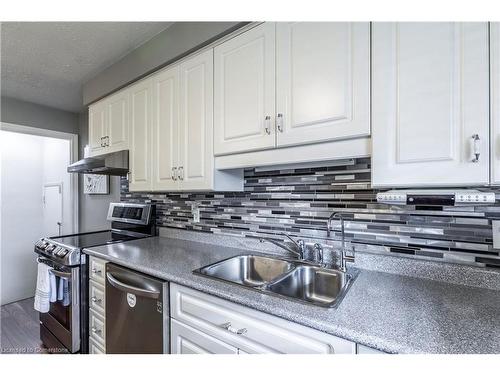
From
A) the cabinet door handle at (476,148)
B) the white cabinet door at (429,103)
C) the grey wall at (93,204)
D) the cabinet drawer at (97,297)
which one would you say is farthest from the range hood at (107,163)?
the cabinet door handle at (476,148)

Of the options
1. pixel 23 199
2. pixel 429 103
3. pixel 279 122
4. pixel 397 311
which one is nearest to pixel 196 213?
pixel 279 122

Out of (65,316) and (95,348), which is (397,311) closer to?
(95,348)

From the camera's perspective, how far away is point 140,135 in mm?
2031

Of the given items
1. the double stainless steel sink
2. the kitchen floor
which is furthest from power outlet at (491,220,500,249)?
the kitchen floor

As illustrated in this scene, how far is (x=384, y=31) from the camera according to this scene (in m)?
1.00

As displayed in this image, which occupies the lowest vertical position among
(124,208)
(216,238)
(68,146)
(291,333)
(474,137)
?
(291,333)

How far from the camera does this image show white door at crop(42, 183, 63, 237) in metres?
3.36

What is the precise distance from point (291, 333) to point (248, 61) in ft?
4.29

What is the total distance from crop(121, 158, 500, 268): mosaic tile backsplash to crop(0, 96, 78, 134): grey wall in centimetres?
241

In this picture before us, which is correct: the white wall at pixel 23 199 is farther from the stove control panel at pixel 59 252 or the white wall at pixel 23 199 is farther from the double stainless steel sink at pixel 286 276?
the double stainless steel sink at pixel 286 276

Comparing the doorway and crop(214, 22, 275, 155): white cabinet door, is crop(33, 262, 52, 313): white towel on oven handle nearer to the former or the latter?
the doorway

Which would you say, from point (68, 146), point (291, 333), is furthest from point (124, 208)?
point (291, 333)
